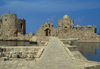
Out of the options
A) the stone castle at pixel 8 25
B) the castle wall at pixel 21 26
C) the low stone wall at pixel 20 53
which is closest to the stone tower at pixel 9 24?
the stone castle at pixel 8 25

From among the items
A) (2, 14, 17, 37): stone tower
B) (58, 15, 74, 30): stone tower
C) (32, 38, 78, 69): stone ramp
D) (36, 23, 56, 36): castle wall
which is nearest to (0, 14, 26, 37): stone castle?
(2, 14, 17, 37): stone tower

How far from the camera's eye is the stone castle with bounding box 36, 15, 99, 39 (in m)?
37.6

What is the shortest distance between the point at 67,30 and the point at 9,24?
14.5 metres

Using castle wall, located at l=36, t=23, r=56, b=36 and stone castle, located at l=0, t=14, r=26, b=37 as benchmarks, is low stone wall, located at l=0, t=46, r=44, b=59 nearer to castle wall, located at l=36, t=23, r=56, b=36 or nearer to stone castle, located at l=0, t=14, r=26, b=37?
castle wall, located at l=36, t=23, r=56, b=36

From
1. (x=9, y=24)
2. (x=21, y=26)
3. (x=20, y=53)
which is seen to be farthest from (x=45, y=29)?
(x=20, y=53)

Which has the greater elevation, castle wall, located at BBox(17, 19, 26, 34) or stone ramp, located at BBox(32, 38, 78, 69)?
castle wall, located at BBox(17, 19, 26, 34)

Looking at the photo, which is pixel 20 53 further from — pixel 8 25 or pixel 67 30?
pixel 8 25

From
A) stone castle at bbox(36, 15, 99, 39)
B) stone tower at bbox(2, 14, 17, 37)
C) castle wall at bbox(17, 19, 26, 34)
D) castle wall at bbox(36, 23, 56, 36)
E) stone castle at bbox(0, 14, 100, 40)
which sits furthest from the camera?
castle wall at bbox(17, 19, 26, 34)

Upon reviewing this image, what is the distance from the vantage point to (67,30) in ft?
128

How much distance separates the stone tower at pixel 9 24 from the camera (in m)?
39.9

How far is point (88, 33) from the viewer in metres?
37.4

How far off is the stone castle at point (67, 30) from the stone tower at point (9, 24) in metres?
6.51

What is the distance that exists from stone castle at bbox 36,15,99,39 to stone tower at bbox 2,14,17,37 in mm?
6505

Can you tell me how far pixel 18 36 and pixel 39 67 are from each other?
34809 mm
